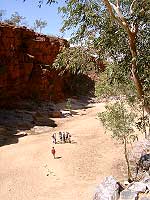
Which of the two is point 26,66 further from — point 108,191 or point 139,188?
point 139,188

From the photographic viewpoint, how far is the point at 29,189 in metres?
27.0

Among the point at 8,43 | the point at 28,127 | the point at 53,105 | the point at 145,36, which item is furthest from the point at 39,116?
the point at 145,36

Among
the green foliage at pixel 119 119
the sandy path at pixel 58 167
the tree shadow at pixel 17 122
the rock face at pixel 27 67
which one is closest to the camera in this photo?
the sandy path at pixel 58 167

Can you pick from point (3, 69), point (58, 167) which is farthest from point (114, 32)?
point (3, 69)

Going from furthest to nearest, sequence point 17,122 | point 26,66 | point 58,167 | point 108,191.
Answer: point 26,66, point 17,122, point 58,167, point 108,191

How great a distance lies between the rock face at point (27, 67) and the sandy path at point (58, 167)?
58.4 ft

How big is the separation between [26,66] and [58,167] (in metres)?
35.1

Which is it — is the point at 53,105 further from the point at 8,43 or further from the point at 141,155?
the point at 141,155

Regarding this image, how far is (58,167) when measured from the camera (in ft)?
104

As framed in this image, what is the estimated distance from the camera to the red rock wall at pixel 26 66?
59.9 meters

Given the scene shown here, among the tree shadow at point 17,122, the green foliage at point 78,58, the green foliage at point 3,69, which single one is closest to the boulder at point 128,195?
the green foliage at point 78,58

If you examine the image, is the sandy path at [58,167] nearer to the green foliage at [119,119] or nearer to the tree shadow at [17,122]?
the tree shadow at [17,122]

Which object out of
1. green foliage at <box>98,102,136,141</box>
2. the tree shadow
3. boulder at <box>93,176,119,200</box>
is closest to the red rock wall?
the tree shadow

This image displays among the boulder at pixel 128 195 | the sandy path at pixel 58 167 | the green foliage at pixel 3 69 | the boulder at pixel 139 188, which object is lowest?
the sandy path at pixel 58 167
